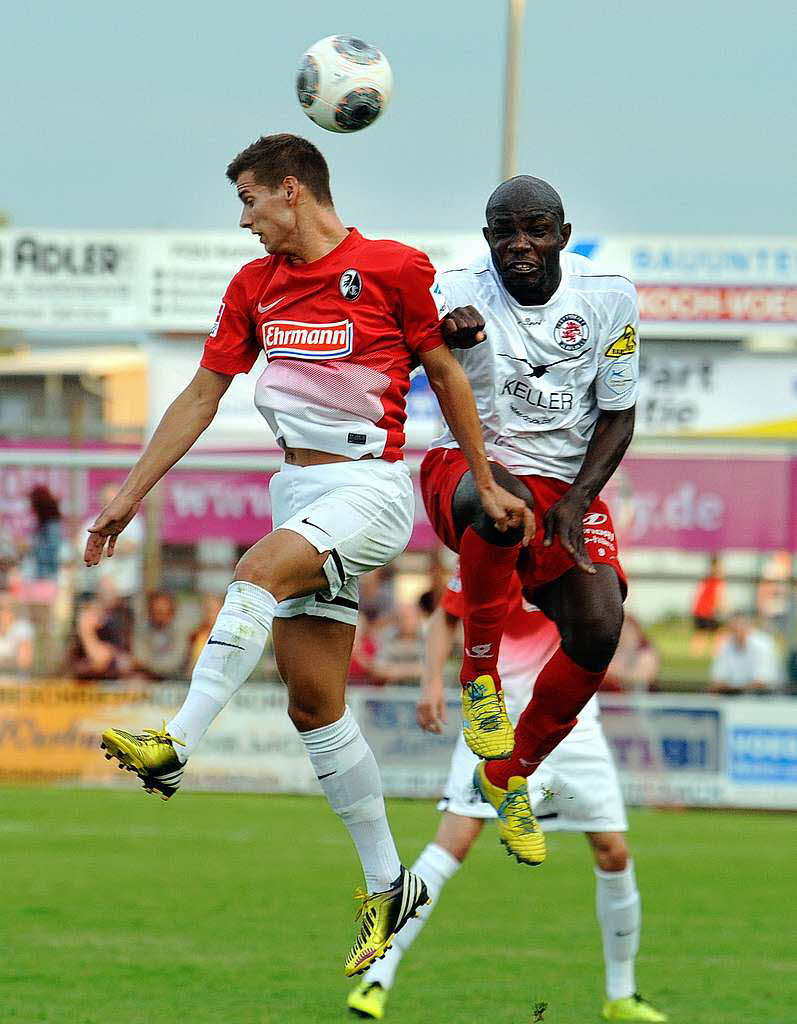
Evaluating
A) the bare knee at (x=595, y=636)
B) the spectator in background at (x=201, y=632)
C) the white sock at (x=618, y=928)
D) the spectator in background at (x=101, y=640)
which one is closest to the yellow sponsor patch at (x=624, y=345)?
the bare knee at (x=595, y=636)

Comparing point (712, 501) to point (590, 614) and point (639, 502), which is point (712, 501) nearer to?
point (639, 502)

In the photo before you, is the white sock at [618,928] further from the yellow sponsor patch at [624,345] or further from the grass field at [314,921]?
the yellow sponsor patch at [624,345]

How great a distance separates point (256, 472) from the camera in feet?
60.4

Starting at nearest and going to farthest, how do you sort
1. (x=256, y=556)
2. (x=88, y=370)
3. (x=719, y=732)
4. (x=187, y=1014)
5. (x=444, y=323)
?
(x=256, y=556) → (x=444, y=323) → (x=187, y=1014) → (x=719, y=732) → (x=88, y=370)

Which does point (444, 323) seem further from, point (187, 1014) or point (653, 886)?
point (653, 886)

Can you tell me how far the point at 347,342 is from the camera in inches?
242

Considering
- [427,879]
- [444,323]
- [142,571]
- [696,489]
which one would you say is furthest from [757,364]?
[444,323]

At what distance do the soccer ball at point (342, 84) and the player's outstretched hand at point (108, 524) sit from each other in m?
1.57

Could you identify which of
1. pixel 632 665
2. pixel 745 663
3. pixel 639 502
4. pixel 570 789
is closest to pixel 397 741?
pixel 632 665

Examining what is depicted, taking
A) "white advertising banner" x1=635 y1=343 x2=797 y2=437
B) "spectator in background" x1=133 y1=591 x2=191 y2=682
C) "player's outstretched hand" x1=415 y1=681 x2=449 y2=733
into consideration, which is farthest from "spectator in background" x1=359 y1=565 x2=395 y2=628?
"player's outstretched hand" x1=415 y1=681 x2=449 y2=733

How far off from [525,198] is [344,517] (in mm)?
1348

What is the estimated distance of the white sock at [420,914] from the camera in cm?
794

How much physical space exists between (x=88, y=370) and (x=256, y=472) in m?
9.69

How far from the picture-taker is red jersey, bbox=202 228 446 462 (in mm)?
6160
